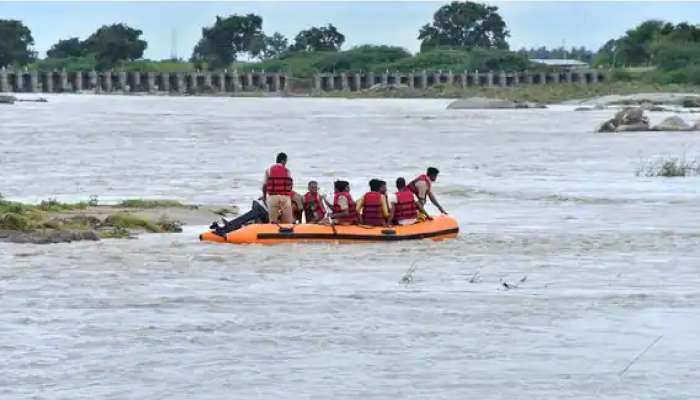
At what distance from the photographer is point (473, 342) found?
1641cm

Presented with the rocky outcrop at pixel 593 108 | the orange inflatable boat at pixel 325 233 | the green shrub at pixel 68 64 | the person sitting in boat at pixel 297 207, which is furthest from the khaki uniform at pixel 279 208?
the green shrub at pixel 68 64

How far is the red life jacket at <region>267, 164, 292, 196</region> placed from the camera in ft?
79.6

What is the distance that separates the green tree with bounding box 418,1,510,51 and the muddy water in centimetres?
14311

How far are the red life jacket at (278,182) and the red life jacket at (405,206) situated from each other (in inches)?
63.1

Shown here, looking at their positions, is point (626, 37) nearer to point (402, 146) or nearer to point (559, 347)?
point (402, 146)

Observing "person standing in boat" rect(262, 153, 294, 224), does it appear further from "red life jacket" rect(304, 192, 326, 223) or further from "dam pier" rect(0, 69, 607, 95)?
"dam pier" rect(0, 69, 607, 95)

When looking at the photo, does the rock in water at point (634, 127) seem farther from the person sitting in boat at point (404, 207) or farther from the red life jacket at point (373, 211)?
the red life jacket at point (373, 211)

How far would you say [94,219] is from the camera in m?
26.6

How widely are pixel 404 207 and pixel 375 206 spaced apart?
49cm

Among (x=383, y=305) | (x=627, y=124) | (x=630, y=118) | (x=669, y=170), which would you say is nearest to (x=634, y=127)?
(x=627, y=124)

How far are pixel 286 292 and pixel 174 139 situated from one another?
41.1 meters

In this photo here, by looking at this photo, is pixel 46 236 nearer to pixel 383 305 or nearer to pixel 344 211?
pixel 344 211

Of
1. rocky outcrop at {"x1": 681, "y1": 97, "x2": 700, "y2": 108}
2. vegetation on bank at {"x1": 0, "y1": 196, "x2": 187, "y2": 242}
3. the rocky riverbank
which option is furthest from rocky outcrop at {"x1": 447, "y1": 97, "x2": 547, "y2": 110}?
vegetation on bank at {"x1": 0, "y1": 196, "x2": 187, "y2": 242}

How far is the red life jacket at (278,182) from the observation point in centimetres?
2427
